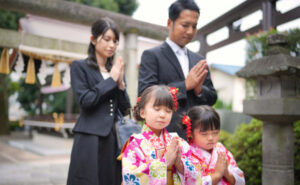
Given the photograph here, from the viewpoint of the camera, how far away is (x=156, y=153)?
1.82 meters

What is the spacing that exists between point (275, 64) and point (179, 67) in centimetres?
141

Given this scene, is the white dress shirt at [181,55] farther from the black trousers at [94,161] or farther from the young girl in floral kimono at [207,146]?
the black trousers at [94,161]

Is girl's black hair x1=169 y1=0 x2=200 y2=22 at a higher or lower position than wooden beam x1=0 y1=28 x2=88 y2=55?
lower

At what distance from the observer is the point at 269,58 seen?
3.32 m

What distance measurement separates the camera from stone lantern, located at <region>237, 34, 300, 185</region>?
3131mm

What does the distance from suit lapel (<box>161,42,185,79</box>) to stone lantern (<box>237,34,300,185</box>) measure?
1.37m

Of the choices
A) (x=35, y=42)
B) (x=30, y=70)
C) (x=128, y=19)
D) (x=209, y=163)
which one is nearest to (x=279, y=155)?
(x=209, y=163)

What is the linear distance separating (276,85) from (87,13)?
3525mm

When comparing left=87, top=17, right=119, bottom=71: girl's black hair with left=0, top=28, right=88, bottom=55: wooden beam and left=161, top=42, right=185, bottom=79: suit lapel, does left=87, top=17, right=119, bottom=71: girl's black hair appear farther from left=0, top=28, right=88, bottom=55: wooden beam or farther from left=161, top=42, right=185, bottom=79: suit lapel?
left=0, top=28, right=88, bottom=55: wooden beam

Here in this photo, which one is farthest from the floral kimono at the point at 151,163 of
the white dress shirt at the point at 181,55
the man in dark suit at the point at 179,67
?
the white dress shirt at the point at 181,55

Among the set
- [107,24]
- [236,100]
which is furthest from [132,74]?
[236,100]

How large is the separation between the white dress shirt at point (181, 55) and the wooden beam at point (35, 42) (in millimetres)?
4147

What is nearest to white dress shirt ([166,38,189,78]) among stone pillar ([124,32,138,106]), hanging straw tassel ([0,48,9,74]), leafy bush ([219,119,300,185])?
leafy bush ([219,119,300,185])

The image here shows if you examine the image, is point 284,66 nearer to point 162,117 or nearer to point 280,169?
point 280,169
